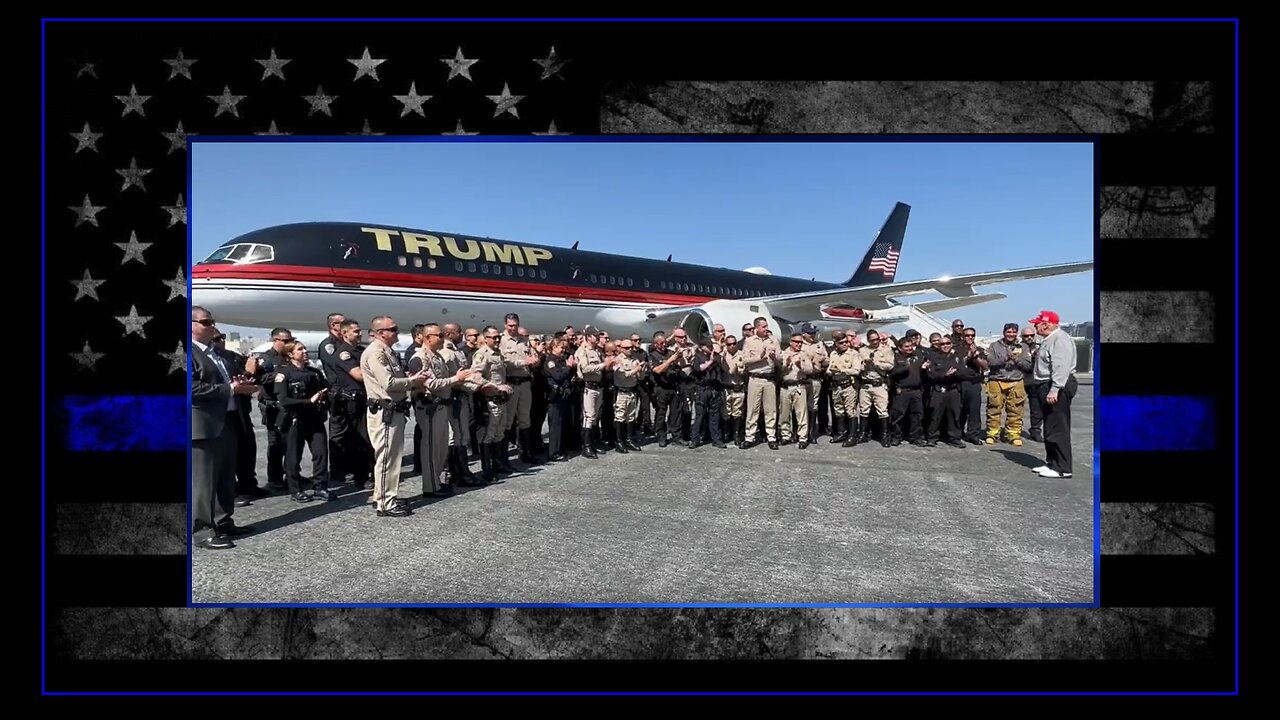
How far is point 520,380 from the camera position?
27.7 ft

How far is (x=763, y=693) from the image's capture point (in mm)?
2807

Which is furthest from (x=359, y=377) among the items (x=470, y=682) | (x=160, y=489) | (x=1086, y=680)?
(x=1086, y=680)

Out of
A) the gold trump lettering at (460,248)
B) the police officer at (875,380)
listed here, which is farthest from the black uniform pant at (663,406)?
the gold trump lettering at (460,248)

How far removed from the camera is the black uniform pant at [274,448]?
22.7 ft

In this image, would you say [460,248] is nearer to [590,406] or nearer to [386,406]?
[590,406]

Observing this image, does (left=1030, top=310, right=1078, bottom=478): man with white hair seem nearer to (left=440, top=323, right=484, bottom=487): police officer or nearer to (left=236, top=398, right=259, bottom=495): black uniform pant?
(left=440, top=323, right=484, bottom=487): police officer

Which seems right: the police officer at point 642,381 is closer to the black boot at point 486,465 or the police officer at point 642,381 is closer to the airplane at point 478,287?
the black boot at point 486,465

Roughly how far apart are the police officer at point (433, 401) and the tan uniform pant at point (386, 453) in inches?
18.4

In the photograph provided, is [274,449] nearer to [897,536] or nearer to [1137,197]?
[897,536]

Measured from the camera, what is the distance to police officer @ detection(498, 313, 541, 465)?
834 cm

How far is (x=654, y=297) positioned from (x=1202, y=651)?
16524mm

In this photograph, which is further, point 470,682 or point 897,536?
point 897,536

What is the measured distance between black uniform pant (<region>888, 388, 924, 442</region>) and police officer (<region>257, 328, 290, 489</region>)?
8.34 m

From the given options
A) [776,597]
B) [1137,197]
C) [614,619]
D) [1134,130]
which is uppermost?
[1134,130]
